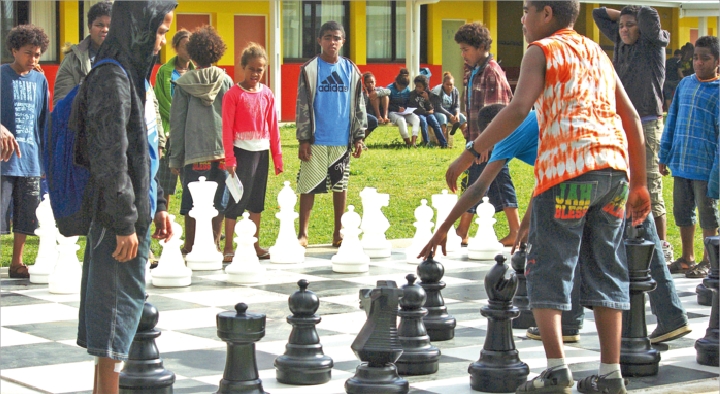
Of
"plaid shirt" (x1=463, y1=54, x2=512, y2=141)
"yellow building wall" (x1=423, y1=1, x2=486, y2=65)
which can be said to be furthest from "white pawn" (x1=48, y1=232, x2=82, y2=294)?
"yellow building wall" (x1=423, y1=1, x2=486, y2=65)

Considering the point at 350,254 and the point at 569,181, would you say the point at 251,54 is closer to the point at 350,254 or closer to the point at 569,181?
the point at 350,254

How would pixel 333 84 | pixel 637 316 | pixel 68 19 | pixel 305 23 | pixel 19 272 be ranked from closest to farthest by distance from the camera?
pixel 637 316, pixel 19 272, pixel 333 84, pixel 68 19, pixel 305 23

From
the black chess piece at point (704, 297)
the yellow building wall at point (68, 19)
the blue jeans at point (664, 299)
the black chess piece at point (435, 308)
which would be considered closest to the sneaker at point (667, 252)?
the black chess piece at point (704, 297)

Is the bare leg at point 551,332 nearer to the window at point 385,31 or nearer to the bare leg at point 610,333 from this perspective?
the bare leg at point 610,333

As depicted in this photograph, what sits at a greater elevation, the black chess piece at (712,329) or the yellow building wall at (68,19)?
the yellow building wall at (68,19)

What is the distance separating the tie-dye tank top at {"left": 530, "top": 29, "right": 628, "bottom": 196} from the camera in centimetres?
407

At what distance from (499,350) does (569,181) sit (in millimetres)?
817

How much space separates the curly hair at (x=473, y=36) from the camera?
333 inches

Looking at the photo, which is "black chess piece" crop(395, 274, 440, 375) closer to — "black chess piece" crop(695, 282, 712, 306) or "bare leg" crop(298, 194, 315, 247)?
"black chess piece" crop(695, 282, 712, 306)

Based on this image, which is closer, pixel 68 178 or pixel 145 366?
pixel 68 178

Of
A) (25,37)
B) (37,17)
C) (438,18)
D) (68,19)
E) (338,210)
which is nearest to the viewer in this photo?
(25,37)

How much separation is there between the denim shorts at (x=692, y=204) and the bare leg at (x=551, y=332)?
11.5 feet

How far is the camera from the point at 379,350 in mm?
4129

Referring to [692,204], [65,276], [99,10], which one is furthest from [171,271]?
[692,204]
